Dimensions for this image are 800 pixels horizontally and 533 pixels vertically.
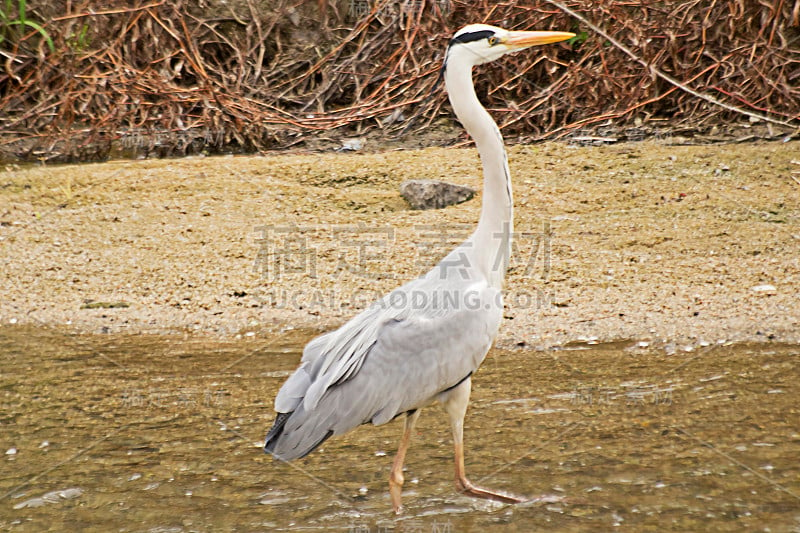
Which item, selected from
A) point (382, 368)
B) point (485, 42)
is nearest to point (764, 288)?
point (485, 42)

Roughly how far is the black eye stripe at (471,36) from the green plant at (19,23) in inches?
218

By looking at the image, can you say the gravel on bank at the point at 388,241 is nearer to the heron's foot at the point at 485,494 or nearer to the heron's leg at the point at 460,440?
the heron's leg at the point at 460,440

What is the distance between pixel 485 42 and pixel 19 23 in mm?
5992

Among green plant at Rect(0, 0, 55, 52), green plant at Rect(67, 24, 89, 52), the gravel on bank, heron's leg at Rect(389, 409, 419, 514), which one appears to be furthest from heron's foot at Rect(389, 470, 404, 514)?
green plant at Rect(67, 24, 89, 52)

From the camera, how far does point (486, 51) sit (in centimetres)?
375

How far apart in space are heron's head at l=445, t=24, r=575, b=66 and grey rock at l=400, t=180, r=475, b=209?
2.68 meters

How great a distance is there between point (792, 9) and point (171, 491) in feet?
21.8

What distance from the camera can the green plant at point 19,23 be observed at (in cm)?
809

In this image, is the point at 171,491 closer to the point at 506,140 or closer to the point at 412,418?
the point at 412,418

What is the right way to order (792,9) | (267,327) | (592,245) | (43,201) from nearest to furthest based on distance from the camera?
(267,327), (592,245), (43,201), (792,9)

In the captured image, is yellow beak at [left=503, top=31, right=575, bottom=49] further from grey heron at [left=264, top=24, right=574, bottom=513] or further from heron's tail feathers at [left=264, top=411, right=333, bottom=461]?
heron's tail feathers at [left=264, top=411, right=333, bottom=461]

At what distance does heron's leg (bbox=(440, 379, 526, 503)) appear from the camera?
133 inches

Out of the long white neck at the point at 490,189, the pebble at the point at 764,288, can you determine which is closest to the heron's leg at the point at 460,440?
the long white neck at the point at 490,189

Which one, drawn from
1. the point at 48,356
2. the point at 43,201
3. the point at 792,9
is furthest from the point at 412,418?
the point at 792,9
